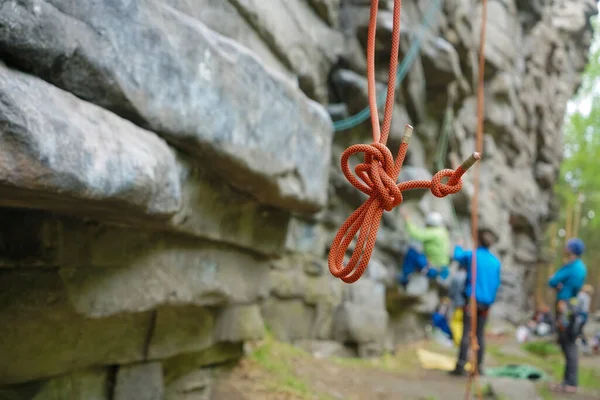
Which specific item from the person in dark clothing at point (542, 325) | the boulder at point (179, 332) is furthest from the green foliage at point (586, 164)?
the boulder at point (179, 332)

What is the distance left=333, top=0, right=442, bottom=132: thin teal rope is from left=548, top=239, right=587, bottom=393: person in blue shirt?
2909 mm

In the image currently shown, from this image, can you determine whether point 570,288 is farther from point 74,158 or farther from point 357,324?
point 74,158

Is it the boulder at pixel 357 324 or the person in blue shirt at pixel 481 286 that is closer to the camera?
the person in blue shirt at pixel 481 286

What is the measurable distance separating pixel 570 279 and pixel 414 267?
2.61 m

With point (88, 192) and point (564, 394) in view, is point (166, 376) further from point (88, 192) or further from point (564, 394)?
point (564, 394)

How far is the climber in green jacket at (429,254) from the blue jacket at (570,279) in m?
2.09

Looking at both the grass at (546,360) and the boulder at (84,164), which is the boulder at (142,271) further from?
the grass at (546,360)

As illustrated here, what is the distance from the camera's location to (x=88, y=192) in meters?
1.58

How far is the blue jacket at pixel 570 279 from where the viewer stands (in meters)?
4.87

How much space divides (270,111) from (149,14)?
3.10 feet

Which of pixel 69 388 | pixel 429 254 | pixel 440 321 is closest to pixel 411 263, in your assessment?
pixel 429 254

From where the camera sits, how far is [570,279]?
493 centimetres

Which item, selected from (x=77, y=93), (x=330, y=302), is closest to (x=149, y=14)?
(x=77, y=93)

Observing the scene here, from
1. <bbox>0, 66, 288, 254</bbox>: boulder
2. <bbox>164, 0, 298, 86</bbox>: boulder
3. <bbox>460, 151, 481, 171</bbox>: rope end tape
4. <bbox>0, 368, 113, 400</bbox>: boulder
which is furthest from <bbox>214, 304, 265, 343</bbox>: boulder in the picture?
<bbox>460, 151, 481, 171</bbox>: rope end tape
